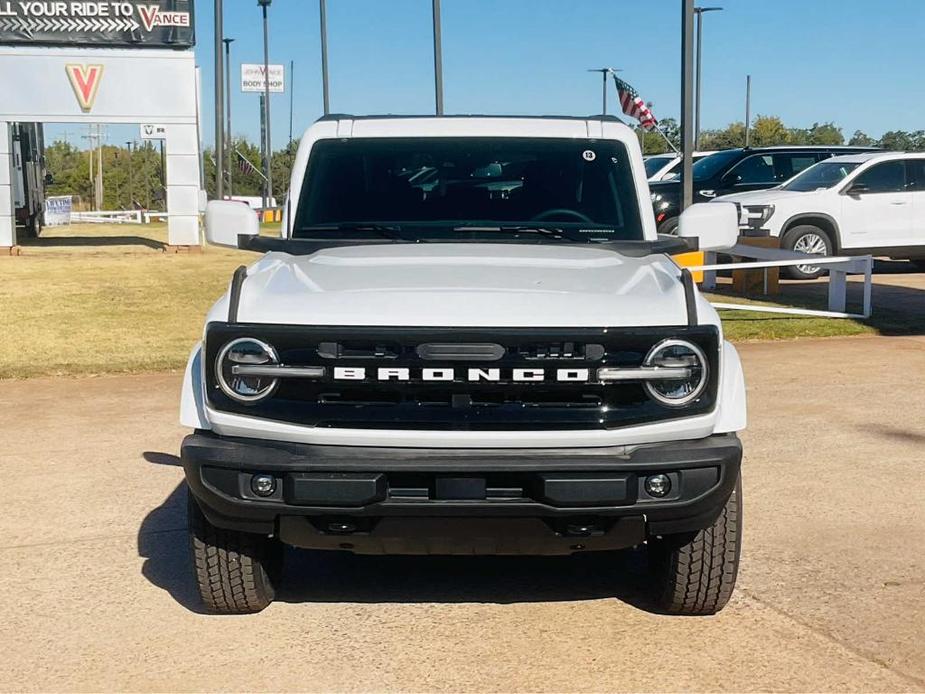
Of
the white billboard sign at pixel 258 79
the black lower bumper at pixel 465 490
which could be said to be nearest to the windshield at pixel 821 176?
the black lower bumper at pixel 465 490

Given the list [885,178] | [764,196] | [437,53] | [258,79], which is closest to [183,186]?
[437,53]

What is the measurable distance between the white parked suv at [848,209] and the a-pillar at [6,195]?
15.0m

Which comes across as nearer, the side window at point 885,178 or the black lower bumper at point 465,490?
the black lower bumper at point 465,490

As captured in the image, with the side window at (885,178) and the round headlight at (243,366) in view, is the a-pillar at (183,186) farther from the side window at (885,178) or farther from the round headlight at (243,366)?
the round headlight at (243,366)

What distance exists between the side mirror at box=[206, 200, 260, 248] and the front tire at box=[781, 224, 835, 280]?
13803 millimetres

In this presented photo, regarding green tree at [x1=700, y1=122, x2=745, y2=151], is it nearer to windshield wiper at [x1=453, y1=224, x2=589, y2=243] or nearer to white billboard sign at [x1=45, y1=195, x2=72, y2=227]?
white billboard sign at [x1=45, y1=195, x2=72, y2=227]

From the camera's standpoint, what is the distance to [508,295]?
14.1ft

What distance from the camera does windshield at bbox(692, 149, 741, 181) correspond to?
21297 millimetres

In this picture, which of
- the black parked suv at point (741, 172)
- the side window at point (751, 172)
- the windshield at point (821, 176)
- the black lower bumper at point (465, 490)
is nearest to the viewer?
the black lower bumper at point (465, 490)

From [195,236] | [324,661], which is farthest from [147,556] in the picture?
[195,236]

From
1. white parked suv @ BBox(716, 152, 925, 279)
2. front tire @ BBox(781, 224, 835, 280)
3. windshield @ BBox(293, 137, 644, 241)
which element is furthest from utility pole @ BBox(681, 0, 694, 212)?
windshield @ BBox(293, 137, 644, 241)

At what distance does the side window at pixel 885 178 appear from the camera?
18797 millimetres

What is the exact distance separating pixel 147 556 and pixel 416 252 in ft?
5.98

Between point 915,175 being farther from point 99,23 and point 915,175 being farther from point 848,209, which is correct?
point 99,23
